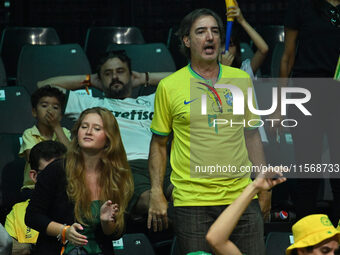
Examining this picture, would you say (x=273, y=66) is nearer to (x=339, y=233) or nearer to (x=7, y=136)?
(x=7, y=136)

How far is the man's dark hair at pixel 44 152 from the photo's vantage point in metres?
4.99

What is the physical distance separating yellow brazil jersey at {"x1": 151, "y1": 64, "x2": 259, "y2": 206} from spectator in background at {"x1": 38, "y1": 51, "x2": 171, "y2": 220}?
3.84ft

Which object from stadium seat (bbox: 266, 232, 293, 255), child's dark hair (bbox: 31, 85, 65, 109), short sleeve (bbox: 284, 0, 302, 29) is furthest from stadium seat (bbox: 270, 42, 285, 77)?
stadium seat (bbox: 266, 232, 293, 255)

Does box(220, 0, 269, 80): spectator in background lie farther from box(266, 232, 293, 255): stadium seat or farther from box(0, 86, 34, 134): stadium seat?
box(0, 86, 34, 134): stadium seat

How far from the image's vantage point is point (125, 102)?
591 cm

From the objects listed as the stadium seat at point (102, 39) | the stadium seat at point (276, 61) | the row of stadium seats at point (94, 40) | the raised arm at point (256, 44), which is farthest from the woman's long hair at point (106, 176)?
the stadium seat at point (102, 39)

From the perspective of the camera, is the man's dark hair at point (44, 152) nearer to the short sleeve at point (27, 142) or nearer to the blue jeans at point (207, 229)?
the short sleeve at point (27, 142)

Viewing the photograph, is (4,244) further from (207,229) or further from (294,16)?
(294,16)

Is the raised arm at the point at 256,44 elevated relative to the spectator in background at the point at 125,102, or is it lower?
elevated

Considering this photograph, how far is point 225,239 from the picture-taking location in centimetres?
340

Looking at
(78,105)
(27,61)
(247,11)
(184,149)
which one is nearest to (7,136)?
(78,105)

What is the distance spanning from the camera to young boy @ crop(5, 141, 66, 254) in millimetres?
4761

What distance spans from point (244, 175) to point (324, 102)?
82cm

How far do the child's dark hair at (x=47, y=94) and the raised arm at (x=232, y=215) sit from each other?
8.66 ft
